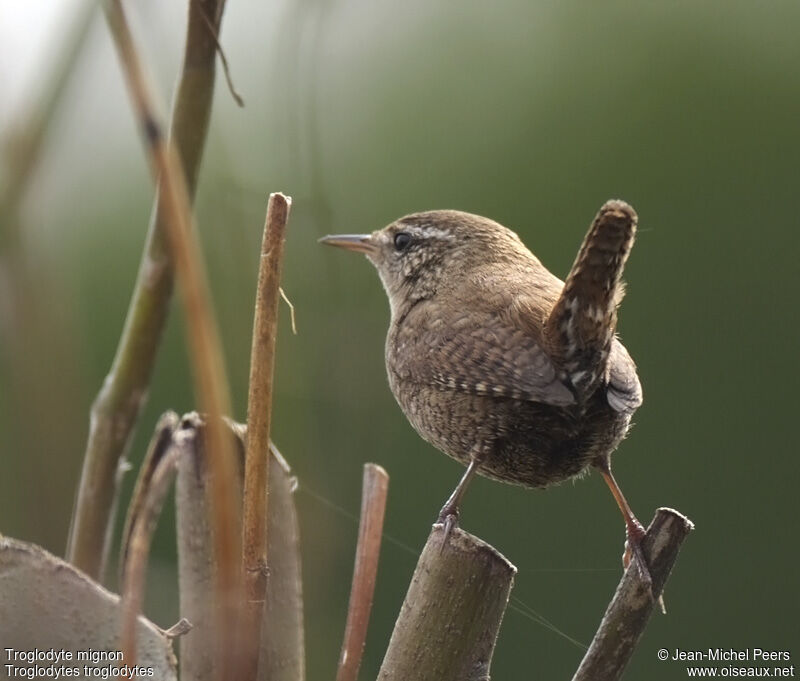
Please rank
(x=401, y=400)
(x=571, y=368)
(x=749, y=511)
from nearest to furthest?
(x=571, y=368) < (x=401, y=400) < (x=749, y=511)

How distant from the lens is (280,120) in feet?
5.81

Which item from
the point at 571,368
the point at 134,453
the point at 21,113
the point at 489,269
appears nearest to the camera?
the point at 21,113

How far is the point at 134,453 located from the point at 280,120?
2.30 meters

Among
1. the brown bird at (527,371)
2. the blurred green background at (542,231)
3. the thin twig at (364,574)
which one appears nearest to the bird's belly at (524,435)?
the brown bird at (527,371)

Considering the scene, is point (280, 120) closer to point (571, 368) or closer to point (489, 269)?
point (571, 368)

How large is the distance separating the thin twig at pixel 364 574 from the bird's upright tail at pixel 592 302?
1.83ft

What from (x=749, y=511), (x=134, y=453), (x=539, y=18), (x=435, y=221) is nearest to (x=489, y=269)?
(x=435, y=221)

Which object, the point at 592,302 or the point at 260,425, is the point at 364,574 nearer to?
the point at 260,425

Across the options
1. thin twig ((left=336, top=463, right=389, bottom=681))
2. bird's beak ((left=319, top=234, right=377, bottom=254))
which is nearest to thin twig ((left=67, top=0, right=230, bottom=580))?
thin twig ((left=336, top=463, right=389, bottom=681))

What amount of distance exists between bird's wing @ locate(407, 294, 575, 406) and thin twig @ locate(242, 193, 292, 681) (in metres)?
0.96

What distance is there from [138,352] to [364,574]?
1.43ft

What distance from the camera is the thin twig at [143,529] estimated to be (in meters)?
0.87

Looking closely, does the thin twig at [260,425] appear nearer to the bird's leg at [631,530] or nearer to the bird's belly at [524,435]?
the bird's leg at [631,530]

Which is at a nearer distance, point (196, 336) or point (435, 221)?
point (196, 336)
